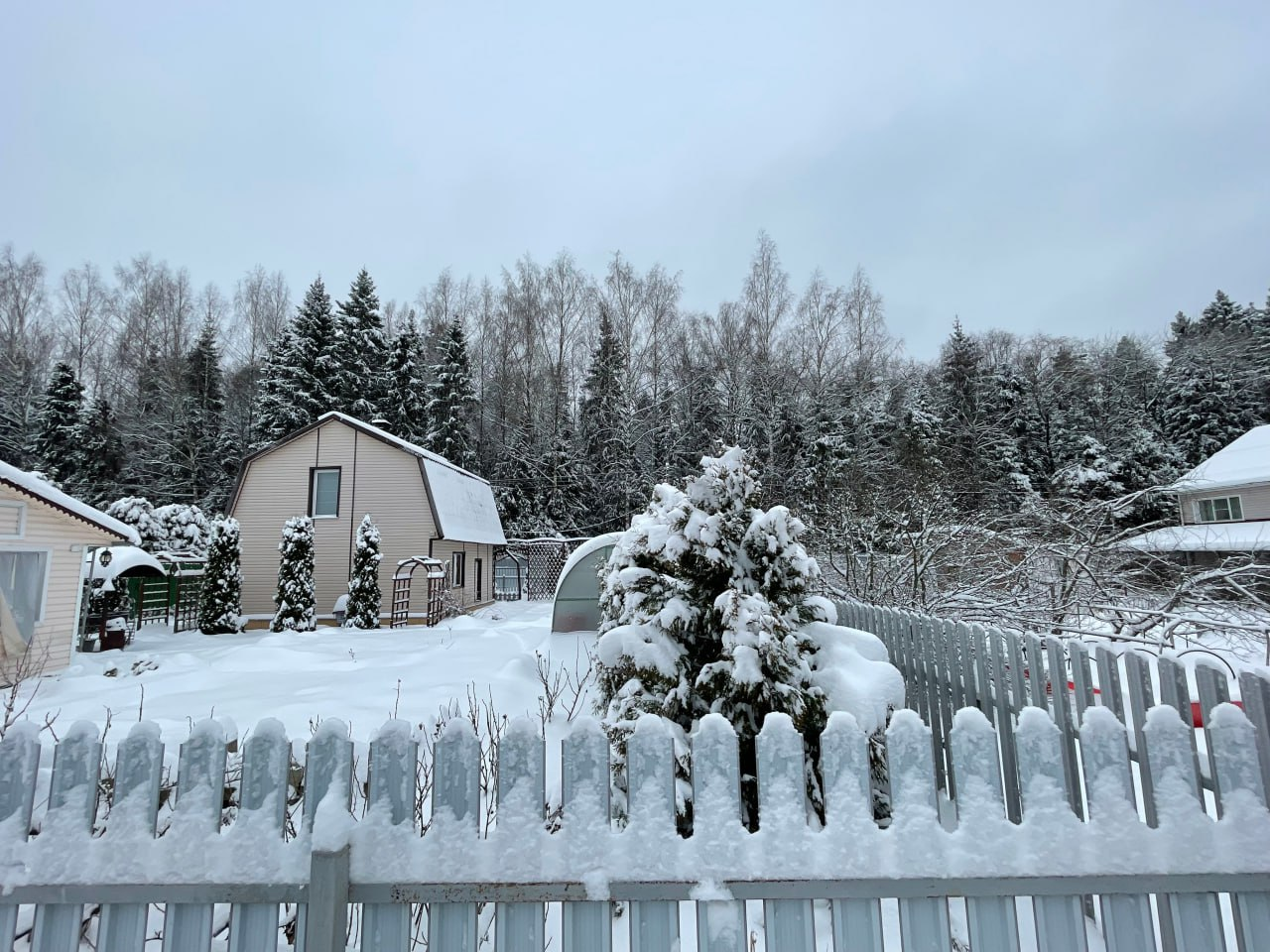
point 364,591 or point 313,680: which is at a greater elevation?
point 364,591

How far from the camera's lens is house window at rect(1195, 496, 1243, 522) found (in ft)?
69.1

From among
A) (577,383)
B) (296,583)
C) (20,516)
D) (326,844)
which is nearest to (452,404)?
(577,383)

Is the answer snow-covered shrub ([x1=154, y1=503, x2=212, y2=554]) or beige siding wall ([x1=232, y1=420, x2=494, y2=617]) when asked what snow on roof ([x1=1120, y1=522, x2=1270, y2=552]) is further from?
snow-covered shrub ([x1=154, y1=503, x2=212, y2=554])

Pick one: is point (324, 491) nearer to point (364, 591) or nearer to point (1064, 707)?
point (364, 591)

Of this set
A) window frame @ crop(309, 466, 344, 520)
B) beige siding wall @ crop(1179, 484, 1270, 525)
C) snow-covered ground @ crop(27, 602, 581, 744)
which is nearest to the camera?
snow-covered ground @ crop(27, 602, 581, 744)

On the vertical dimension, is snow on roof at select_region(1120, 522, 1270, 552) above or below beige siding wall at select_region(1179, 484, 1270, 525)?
below

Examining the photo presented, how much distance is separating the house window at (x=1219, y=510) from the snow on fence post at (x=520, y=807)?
94.3ft

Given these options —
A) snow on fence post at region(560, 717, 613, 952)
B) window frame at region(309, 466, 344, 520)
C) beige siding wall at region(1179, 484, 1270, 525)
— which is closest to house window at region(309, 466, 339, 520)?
window frame at region(309, 466, 344, 520)

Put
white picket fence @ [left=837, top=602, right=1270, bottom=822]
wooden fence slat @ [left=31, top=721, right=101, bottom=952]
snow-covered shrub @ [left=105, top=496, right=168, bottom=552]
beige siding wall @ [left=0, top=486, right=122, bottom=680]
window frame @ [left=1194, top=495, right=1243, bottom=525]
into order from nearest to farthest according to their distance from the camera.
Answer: wooden fence slat @ [left=31, top=721, right=101, bottom=952], white picket fence @ [left=837, top=602, right=1270, bottom=822], beige siding wall @ [left=0, top=486, right=122, bottom=680], snow-covered shrub @ [left=105, top=496, right=168, bottom=552], window frame @ [left=1194, top=495, right=1243, bottom=525]

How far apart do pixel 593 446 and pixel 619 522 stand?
391 cm

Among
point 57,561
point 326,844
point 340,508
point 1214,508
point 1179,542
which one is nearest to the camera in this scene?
point 326,844

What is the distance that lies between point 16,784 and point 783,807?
197 centimetres

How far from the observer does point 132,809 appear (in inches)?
Result: 60.6

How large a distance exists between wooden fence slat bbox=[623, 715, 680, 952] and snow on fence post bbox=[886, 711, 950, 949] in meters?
0.54
